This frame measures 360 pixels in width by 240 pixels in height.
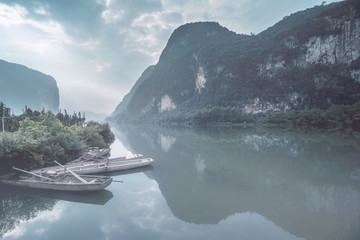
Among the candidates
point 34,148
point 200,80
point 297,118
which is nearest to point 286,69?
point 297,118

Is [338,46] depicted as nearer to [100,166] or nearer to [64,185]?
[100,166]

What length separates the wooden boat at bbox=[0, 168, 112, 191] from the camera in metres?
7.65

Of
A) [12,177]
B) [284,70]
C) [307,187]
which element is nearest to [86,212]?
[12,177]

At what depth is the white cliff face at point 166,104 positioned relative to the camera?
130m

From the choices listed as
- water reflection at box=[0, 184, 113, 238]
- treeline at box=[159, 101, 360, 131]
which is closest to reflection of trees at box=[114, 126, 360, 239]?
water reflection at box=[0, 184, 113, 238]

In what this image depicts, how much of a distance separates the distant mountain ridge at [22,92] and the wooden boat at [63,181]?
191719mm

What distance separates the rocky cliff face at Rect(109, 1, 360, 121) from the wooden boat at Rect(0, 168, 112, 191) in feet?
231

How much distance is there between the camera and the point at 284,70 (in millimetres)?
77875

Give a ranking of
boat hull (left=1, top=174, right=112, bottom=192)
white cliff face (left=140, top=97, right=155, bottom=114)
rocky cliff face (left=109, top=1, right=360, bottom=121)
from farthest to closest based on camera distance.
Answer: white cliff face (left=140, top=97, right=155, bottom=114)
rocky cliff face (left=109, top=1, right=360, bottom=121)
boat hull (left=1, top=174, right=112, bottom=192)

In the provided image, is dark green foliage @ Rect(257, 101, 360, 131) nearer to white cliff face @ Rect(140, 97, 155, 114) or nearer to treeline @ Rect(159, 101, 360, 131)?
treeline @ Rect(159, 101, 360, 131)

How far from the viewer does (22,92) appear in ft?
582

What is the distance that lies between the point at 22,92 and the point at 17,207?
229m

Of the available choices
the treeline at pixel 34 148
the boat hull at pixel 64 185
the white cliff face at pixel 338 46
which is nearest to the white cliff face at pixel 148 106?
the white cliff face at pixel 338 46

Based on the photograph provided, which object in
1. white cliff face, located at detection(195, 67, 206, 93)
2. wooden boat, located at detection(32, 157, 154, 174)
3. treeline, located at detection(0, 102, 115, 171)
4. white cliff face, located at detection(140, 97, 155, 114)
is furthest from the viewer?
white cliff face, located at detection(140, 97, 155, 114)
